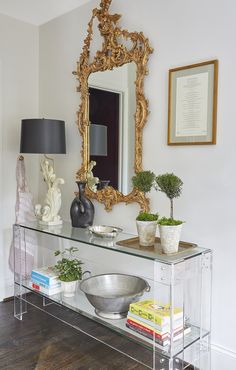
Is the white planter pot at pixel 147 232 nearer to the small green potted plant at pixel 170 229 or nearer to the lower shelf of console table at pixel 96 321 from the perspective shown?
the small green potted plant at pixel 170 229


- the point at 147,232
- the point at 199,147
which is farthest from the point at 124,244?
the point at 199,147

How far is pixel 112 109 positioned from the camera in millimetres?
2529

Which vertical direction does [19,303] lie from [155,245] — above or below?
below

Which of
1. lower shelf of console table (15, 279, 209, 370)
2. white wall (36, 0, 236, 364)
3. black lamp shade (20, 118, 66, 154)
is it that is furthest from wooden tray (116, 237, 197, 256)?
black lamp shade (20, 118, 66, 154)

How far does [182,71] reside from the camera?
6.93 ft

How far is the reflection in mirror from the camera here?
2410 mm

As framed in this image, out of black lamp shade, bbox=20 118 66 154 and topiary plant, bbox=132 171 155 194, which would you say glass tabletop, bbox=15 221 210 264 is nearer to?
topiary plant, bbox=132 171 155 194

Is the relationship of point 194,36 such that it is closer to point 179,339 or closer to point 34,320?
point 179,339

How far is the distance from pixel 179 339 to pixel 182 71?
61.7 inches

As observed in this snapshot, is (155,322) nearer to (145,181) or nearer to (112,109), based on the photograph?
(145,181)

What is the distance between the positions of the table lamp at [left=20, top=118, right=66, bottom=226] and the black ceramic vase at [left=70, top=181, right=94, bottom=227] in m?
0.22

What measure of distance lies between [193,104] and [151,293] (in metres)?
1.22

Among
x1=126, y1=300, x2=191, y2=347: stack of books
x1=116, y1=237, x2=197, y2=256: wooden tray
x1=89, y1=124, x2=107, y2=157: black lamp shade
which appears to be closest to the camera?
x1=126, y1=300, x2=191, y2=347: stack of books

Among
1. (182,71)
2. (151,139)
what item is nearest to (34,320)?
(151,139)
